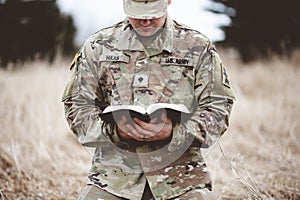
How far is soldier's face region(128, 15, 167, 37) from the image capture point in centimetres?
287

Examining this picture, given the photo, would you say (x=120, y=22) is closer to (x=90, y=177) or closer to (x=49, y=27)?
(x=90, y=177)

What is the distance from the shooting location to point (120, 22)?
3.14m

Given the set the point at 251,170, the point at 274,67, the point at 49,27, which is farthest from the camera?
the point at 49,27

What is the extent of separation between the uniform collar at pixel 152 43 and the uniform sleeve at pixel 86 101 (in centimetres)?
19

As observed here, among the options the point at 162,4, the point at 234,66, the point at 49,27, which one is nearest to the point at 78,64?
the point at 162,4

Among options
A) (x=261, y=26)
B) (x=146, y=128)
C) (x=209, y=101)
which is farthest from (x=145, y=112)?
(x=261, y=26)

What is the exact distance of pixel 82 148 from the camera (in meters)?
6.14

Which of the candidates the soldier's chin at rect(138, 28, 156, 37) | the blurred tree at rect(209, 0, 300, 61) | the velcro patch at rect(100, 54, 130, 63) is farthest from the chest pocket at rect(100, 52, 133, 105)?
the blurred tree at rect(209, 0, 300, 61)

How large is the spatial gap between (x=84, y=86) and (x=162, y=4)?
2.04 ft

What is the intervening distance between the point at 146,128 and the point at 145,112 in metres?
0.08

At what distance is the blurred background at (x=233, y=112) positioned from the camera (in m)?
4.15

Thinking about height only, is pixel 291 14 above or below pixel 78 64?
below

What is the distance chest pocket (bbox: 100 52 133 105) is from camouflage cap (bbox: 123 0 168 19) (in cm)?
27

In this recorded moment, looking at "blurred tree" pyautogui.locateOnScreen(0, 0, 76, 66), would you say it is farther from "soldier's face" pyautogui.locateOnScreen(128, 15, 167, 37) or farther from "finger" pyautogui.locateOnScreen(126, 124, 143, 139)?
"finger" pyautogui.locateOnScreen(126, 124, 143, 139)
